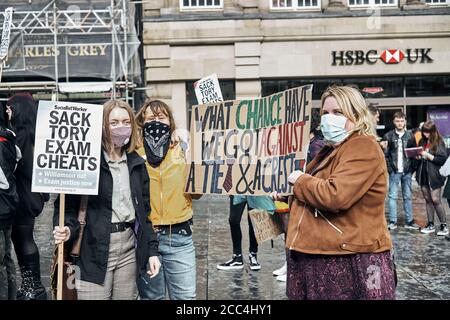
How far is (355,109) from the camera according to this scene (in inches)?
133

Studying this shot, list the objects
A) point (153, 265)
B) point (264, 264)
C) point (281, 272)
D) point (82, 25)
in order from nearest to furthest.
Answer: point (153, 265) < point (281, 272) < point (264, 264) < point (82, 25)

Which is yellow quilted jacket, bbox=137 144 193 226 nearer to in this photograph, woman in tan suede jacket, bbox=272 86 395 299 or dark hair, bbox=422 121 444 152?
woman in tan suede jacket, bbox=272 86 395 299

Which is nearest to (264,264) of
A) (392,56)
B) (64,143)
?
(64,143)

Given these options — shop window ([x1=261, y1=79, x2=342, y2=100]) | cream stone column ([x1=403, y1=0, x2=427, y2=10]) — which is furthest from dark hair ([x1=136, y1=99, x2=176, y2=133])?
cream stone column ([x1=403, y1=0, x2=427, y2=10])

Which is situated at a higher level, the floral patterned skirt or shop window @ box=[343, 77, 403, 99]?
shop window @ box=[343, 77, 403, 99]

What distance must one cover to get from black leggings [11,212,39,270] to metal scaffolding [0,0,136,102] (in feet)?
26.0

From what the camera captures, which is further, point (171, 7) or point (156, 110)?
point (171, 7)

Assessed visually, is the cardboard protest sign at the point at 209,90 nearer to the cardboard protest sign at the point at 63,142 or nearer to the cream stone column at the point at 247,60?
the cardboard protest sign at the point at 63,142

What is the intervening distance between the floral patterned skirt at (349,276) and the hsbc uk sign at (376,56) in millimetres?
15173

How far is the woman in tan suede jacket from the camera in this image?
3209 millimetres

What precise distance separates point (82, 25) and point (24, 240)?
9.87 meters

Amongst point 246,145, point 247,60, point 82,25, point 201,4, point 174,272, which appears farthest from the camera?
point 201,4

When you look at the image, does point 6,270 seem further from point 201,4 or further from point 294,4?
point 294,4
